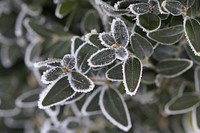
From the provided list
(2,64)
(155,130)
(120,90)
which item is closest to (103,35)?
(120,90)

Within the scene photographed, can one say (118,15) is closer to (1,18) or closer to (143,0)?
(143,0)

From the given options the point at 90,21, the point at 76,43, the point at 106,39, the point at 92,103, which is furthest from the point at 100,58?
the point at 90,21

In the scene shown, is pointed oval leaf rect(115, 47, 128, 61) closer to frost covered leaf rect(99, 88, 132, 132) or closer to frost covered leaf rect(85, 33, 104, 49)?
frost covered leaf rect(85, 33, 104, 49)

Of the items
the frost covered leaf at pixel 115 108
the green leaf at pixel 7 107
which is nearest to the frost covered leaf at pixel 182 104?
the frost covered leaf at pixel 115 108

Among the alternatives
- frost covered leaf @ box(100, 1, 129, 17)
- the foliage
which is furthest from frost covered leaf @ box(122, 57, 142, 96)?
frost covered leaf @ box(100, 1, 129, 17)

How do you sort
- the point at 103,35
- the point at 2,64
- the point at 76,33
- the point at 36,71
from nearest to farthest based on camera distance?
1. the point at 103,35
2. the point at 36,71
3. the point at 76,33
4. the point at 2,64

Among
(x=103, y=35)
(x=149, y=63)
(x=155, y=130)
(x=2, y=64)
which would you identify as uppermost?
(x=103, y=35)
